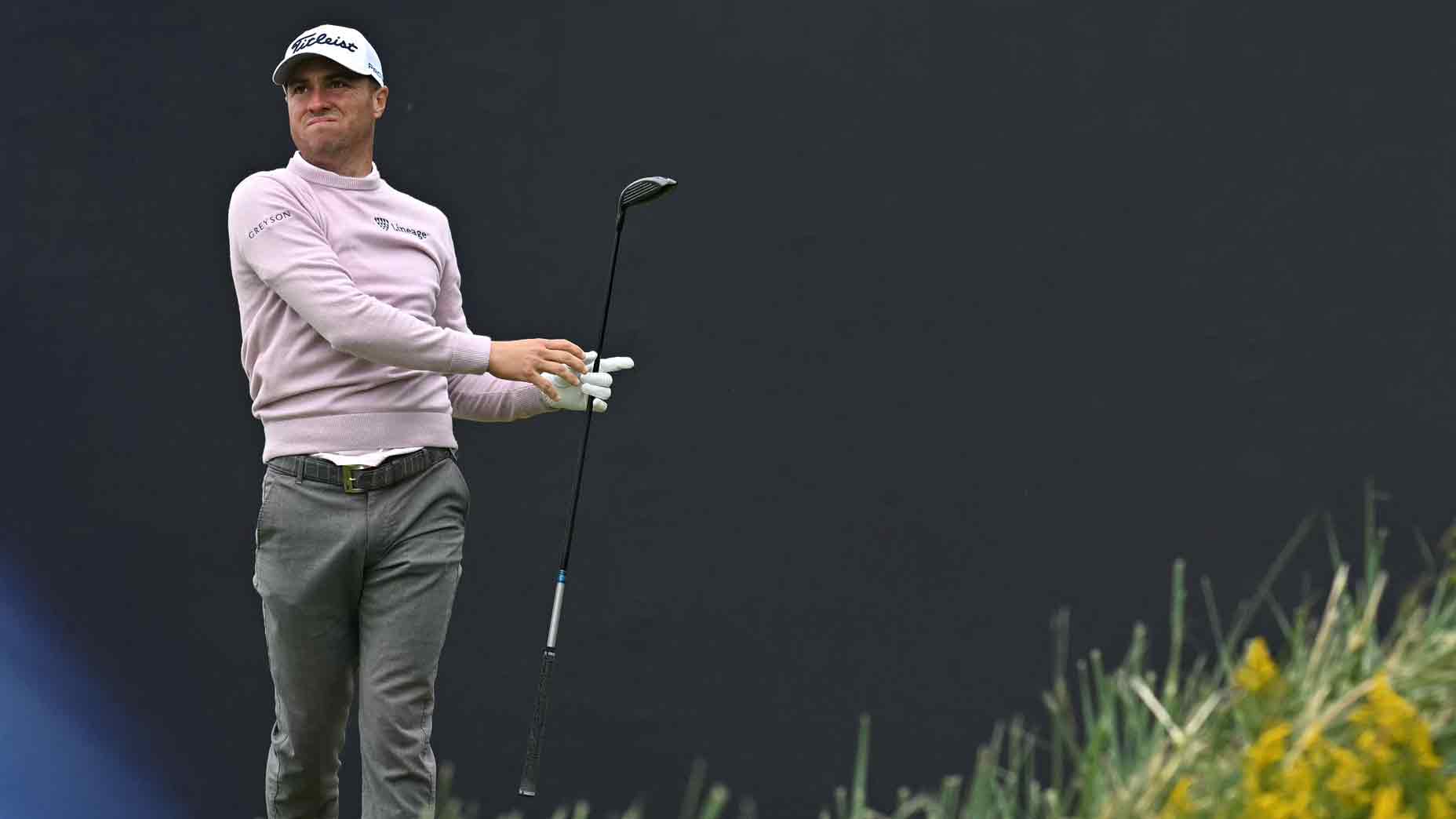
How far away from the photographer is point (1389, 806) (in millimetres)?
1502

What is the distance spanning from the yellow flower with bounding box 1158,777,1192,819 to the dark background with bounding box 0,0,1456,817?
212cm

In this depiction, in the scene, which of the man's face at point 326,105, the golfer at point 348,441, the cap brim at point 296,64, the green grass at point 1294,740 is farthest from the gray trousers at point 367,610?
the green grass at point 1294,740

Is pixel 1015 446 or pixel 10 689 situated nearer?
pixel 1015 446

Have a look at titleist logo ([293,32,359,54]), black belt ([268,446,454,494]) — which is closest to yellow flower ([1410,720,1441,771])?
black belt ([268,446,454,494])

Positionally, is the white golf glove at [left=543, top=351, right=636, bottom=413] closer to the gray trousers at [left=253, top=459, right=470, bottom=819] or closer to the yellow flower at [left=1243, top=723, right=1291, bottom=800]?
the gray trousers at [left=253, top=459, right=470, bottom=819]

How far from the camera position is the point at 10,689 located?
4.20 meters

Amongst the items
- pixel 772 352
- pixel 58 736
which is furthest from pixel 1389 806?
pixel 58 736

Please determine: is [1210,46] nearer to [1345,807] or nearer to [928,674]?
[928,674]

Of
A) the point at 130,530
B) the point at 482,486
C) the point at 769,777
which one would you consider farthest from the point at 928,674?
the point at 130,530

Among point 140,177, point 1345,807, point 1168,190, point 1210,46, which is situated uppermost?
point 1210,46

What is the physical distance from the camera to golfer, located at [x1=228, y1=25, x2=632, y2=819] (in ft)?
9.45

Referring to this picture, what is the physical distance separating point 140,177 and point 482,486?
110cm

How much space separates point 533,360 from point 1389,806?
68.6 inches

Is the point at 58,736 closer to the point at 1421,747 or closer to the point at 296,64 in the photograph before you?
the point at 296,64
